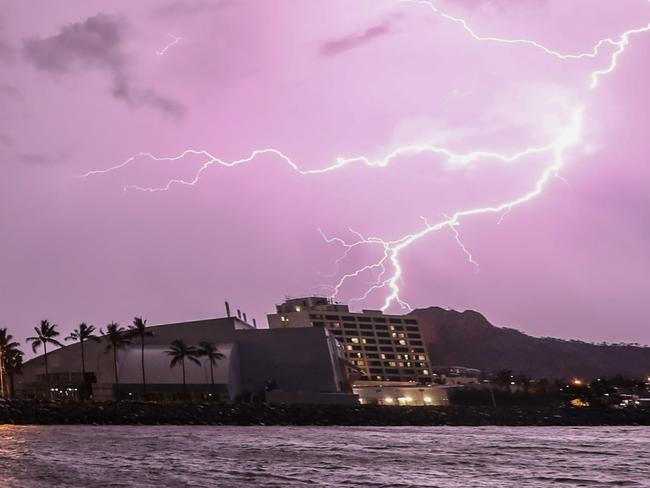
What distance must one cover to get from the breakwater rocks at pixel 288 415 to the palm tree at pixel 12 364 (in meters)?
32.9

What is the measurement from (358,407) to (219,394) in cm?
2959

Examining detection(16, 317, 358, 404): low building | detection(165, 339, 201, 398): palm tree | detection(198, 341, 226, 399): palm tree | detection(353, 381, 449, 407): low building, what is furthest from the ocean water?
detection(353, 381, 449, 407): low building

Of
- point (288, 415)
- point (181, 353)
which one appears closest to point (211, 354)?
point (181, 353)

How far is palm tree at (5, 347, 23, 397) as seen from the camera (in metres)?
117

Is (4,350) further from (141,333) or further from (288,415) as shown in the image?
(288,415)

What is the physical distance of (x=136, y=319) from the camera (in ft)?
411

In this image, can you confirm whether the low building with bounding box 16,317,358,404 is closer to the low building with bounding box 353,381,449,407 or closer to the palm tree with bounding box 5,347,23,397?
the palm tree with bounding box 5,347,23,397

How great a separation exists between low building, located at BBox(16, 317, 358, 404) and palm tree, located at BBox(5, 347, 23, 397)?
140 inches

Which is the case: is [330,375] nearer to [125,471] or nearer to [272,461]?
[272,461]

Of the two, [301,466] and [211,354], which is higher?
[211,354]

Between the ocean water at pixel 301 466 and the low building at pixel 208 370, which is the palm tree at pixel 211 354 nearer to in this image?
the low building at pixel 208 370

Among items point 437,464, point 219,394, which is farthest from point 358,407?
point 437,464

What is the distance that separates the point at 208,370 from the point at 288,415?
3128cm

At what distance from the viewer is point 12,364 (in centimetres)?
11944
